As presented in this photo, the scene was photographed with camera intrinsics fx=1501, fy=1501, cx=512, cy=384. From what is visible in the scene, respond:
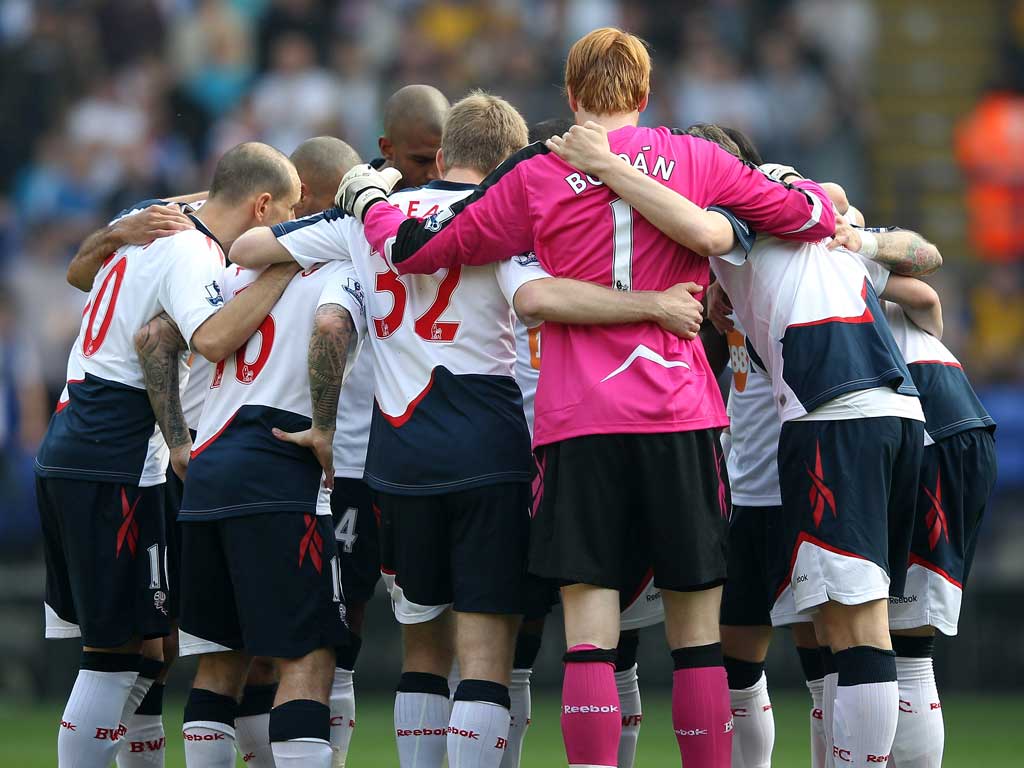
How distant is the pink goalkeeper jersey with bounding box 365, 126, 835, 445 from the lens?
16.1 feet

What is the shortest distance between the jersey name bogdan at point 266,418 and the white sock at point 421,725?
2.63 ft

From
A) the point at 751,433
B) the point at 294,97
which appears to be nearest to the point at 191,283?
the point at 751,433

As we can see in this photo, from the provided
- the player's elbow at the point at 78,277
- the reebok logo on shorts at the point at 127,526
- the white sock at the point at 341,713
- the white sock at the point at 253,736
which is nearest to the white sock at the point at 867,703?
the white sock at the point at 341,713

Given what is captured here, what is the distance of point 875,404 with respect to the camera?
5176mm

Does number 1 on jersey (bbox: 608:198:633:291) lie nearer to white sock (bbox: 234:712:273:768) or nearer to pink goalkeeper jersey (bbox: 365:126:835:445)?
pink goalkeeper jersey (bbox: 365:126:835:445)

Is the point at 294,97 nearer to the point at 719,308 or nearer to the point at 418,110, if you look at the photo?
the point at 418,110

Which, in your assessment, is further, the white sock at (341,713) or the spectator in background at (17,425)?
the spectator in background at (17,425)

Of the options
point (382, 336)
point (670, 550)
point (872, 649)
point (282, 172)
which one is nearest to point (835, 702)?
point (872, 649)

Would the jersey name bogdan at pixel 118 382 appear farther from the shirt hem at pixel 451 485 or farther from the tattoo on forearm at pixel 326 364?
the shirt hem at pixel 451 485

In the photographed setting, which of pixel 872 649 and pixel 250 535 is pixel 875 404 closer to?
pixel 872 649

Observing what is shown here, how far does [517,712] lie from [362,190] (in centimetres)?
216

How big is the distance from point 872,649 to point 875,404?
0.84 metres

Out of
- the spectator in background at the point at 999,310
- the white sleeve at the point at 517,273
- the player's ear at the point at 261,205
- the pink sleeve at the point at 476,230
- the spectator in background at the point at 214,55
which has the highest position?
the spectator in background at the point at 214,55

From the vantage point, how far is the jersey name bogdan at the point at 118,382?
18.8 ft
